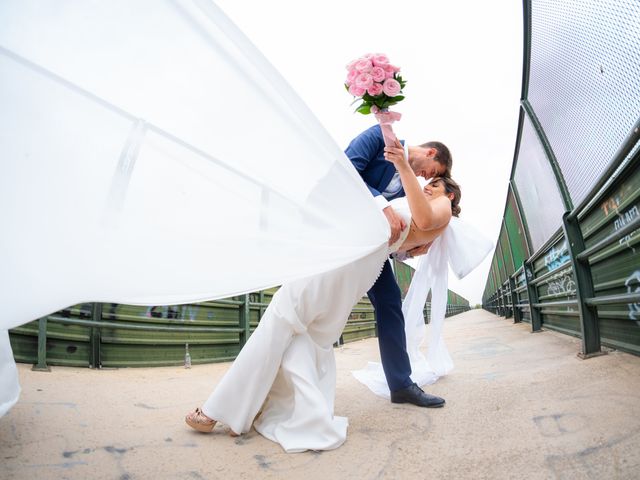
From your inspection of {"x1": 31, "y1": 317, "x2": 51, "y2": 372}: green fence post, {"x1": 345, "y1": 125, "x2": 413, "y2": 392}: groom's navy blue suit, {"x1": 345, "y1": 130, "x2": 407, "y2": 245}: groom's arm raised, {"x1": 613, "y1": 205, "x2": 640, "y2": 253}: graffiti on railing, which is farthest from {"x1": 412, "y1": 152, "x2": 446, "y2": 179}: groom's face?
{"x1": 31, "y1": 317, "x2": 51, "y2": 372}: green fence post

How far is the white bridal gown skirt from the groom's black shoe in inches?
19.3

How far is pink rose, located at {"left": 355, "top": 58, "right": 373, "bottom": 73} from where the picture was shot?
5.51 feet

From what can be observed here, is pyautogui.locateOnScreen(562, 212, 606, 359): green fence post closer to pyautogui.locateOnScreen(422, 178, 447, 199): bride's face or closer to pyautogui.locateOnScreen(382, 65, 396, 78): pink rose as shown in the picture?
pyautogui.locateOnScreen(422, 178, 447, 199): bride's face

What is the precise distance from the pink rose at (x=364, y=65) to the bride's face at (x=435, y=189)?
2.57 feet

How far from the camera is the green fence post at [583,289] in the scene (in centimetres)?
244

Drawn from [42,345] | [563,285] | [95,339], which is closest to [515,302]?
[563,285]

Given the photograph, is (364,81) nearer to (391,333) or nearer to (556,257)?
(391,333)

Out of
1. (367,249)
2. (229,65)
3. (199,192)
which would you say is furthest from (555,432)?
(229,65)

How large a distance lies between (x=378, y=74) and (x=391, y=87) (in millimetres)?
84

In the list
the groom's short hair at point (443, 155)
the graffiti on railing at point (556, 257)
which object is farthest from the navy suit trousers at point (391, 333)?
the graffiti on railing at point (556, 257)

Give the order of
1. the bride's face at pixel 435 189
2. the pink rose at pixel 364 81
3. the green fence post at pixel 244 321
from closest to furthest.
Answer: the pink rose at pixel 364 81, the bride's face at pixel 435 189, the green fence post at pixel 244 321

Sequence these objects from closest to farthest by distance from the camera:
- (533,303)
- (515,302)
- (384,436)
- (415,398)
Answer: (384,436)
(415,398)
(533,303)
(515,302)

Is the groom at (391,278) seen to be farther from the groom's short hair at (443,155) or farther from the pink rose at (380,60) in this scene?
the pink rose at (380,60)

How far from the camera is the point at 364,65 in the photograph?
1.70 m
